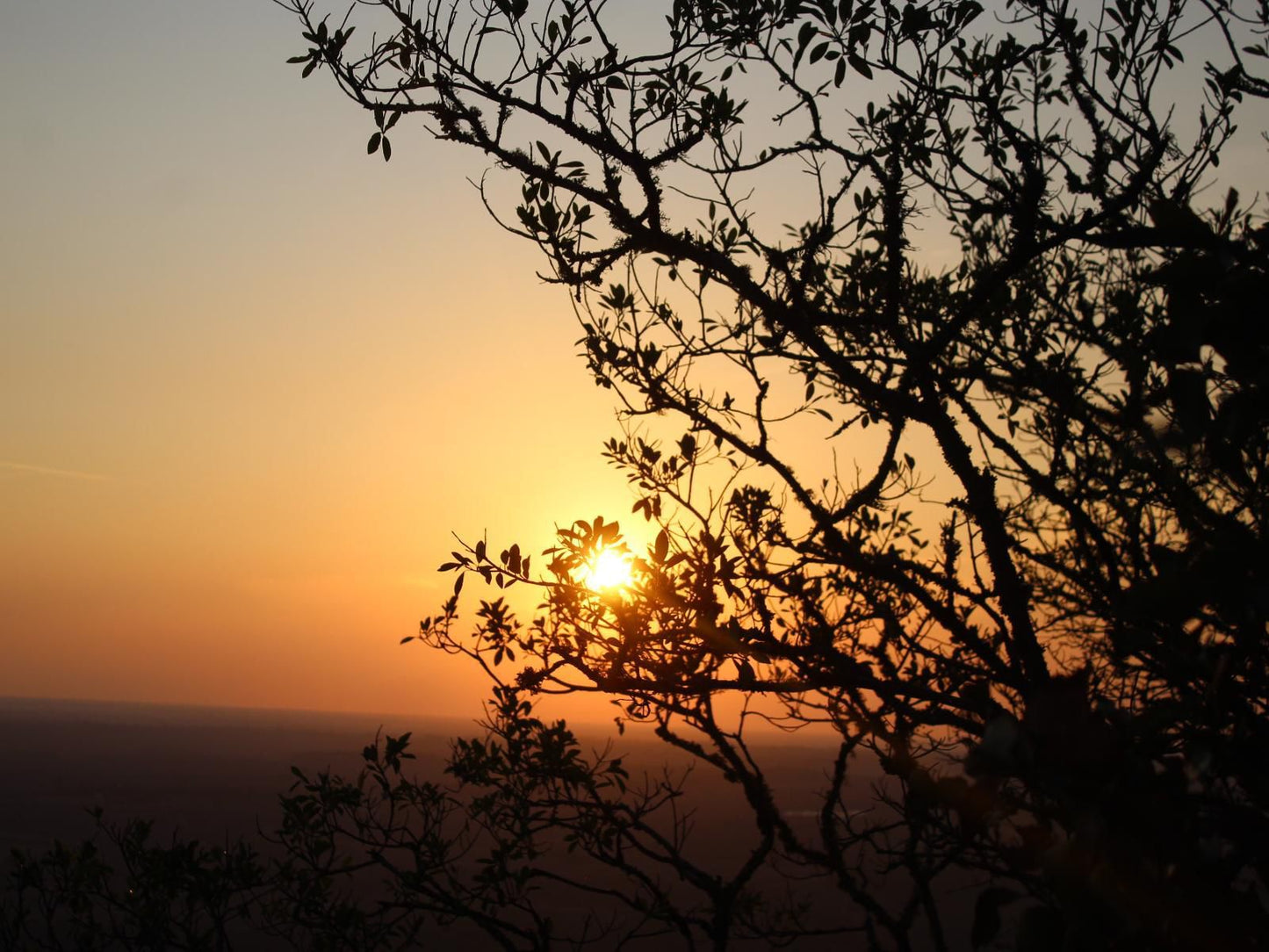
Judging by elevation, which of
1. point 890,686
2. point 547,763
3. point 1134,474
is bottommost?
point 547,763

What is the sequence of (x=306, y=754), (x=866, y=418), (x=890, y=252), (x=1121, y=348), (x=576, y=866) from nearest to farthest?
(x=890, y=252) < (x=1121, y=348) < (x=866, y=418) < (x=576, y=866) < (x=306, y=754)

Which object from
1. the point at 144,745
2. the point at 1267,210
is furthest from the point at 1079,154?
the point at 144,745

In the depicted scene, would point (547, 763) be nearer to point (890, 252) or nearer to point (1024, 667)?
point (1024, 667)

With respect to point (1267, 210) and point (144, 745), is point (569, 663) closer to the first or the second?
point (1267, 210)

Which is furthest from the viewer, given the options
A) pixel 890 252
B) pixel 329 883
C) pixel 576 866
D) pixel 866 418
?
pixel 576 866

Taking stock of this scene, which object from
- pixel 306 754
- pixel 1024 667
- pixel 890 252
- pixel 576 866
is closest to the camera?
pixel 1024 667

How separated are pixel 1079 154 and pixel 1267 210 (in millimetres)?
1195

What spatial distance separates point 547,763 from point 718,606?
1783 mm

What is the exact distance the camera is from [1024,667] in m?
4.73

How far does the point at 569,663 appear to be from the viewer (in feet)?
19.3

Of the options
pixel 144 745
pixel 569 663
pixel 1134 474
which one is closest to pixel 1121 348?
pixel 1134 474

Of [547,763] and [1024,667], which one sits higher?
[1024,667]

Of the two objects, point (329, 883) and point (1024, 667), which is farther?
point (329, 883)

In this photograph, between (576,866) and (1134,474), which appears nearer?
(1134,474)
